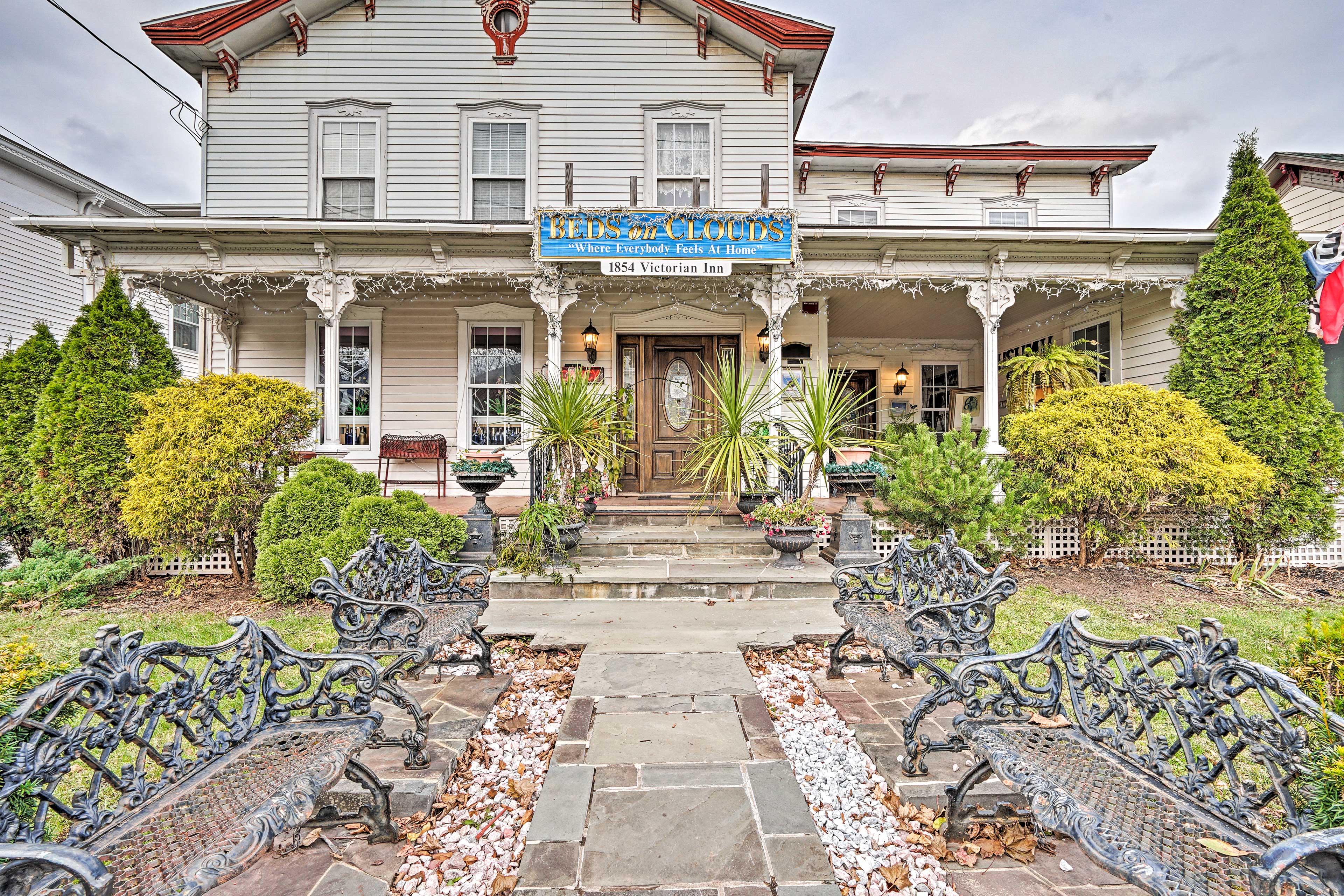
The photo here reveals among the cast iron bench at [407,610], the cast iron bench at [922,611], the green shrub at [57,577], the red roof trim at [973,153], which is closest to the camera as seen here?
the cast iron bench at [922,611]

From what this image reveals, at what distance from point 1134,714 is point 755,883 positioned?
267 cm

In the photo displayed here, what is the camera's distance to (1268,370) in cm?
610

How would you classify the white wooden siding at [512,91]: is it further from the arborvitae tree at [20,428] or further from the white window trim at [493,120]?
the arborvitae tree at [20,428]

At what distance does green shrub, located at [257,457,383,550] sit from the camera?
16.4 feet

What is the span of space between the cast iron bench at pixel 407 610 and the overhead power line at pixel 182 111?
8.56m

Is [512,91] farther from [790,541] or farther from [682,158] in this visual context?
[790,541]

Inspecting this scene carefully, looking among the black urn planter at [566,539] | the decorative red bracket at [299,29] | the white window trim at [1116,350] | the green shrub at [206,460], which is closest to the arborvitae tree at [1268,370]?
the white window trim at [1116,350]

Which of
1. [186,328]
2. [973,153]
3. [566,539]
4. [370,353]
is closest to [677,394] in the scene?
[566,539]

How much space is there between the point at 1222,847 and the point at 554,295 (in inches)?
274

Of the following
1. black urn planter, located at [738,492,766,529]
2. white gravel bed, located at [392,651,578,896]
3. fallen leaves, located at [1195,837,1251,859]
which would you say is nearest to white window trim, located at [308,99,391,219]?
black urn planter, located at [738,492,766,529]

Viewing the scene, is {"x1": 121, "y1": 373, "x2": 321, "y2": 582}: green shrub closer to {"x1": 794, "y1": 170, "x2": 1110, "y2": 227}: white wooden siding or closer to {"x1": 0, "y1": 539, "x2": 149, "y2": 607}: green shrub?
{"x1": 0, "y1": 539, "x2": 149, "y2": 607}: green shrub

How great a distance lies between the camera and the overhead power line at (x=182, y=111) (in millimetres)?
7477

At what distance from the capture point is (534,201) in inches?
323

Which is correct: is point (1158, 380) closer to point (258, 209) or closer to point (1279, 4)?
point (258, 209)
